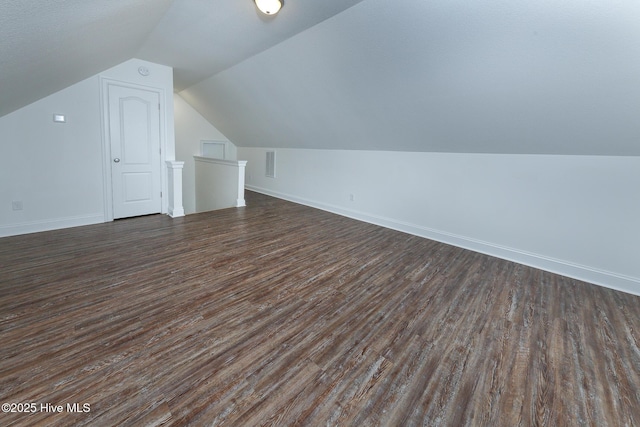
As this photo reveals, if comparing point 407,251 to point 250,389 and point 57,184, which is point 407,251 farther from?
point 57,184

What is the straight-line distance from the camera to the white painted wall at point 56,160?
3383 mm

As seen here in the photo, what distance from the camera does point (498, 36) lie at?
227 cm

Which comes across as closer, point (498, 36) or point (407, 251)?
point (498, 36)

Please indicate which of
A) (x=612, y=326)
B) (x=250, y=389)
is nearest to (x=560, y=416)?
(x=612, y=326)

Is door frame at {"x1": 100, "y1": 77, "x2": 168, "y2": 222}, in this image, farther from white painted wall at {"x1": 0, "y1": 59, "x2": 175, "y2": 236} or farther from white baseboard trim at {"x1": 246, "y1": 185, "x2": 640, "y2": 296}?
white baseboard trim at {"x1": 246, "y1": 185, "x2": 640, "y2": 296}

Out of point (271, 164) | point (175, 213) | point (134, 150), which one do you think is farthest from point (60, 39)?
point (271, 164)

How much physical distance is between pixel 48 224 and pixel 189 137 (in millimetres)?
4246

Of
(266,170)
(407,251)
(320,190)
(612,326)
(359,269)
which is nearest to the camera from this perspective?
(612,326)

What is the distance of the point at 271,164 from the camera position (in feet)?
22.6

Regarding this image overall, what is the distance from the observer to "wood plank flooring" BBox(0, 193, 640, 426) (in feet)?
4.53

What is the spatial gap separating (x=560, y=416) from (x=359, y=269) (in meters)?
1.80

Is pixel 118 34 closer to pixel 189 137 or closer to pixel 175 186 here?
pixel 175 186

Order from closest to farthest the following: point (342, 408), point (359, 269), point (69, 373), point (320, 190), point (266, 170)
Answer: point (342, 408)
point (69, 373)
point (359, 269)
point (320, 190)
point (266, 170)

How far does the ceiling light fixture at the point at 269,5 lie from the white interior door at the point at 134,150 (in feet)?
9.06
